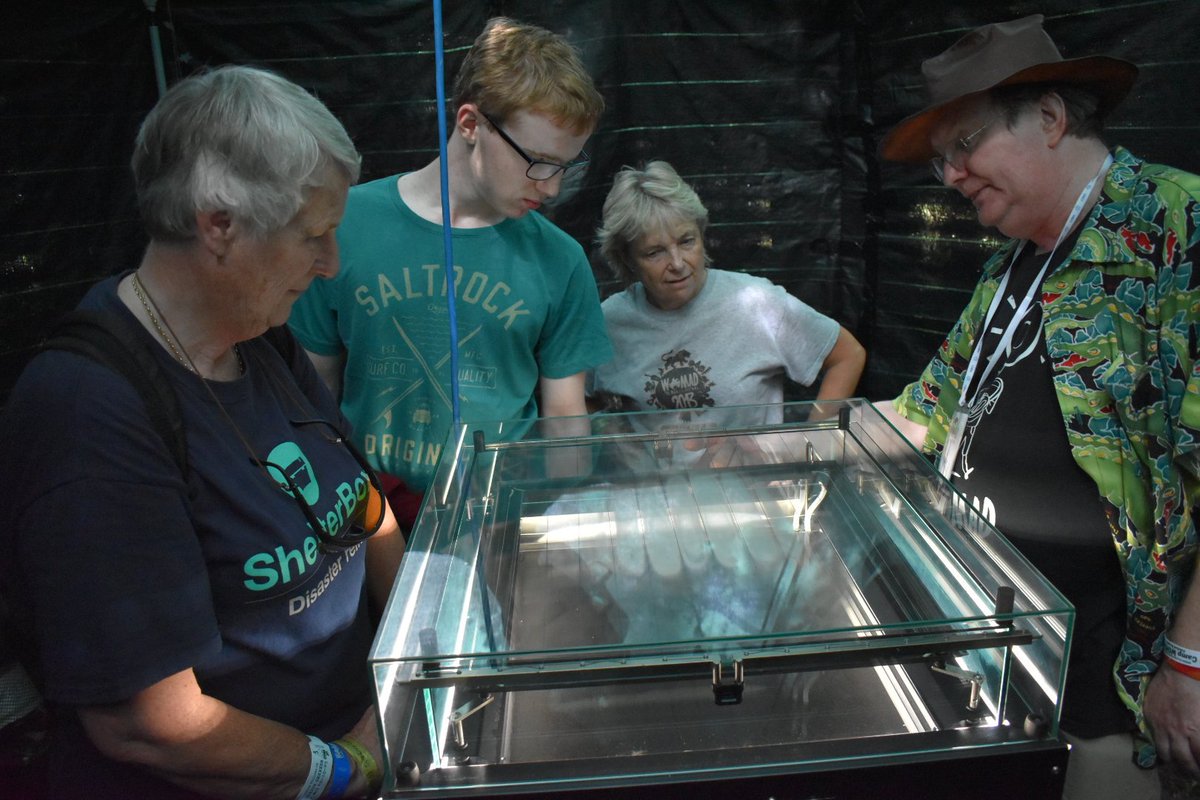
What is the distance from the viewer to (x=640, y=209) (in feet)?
7.89

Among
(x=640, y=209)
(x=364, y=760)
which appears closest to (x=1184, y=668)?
(x=364, y=760)

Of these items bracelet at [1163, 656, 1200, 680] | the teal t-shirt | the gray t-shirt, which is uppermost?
the teal t-shirt

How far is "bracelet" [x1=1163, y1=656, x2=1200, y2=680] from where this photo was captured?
1212 millimetres

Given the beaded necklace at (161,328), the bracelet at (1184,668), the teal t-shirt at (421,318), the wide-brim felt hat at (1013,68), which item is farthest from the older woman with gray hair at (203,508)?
the bracelet at (1184,668)

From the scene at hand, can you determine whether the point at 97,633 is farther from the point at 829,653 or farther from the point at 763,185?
the point at 763,185

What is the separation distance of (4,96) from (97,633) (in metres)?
2.44

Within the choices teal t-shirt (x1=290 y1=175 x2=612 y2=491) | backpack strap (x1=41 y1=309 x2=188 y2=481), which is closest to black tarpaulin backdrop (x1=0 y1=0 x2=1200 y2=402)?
teal t-shirt (x1=290 y1=175 x2=612 y2=491)

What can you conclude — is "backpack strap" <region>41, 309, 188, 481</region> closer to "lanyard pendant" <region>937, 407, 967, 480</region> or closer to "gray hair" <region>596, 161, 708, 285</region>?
"lanyard pendant" <region>937, 407, 967, 480</region>

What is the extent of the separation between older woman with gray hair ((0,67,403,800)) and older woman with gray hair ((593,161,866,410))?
1312 millimetres

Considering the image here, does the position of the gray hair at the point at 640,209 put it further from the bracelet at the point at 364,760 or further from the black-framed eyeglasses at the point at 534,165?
the bracelet at the point at 364,760

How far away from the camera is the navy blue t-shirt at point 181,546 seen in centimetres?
87

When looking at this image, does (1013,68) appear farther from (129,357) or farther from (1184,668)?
(129,357)

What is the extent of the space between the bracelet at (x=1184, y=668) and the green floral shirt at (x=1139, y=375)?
0.18 ft

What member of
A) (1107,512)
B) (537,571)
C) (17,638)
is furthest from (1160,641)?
(17,638)
